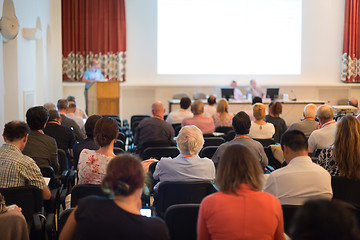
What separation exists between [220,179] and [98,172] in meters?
1.40

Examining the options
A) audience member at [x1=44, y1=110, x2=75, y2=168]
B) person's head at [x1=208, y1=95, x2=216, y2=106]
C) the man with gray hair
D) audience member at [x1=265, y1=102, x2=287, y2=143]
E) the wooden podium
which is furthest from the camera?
the wooden podium

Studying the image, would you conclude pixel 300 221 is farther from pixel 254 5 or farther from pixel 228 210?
pixel 254 5

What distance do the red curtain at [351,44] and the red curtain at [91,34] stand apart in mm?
6439

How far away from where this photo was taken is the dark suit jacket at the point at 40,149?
4270 millimetres

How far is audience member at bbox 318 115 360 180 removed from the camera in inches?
138

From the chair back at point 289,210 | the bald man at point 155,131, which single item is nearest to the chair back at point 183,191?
the chair back at point 289,210

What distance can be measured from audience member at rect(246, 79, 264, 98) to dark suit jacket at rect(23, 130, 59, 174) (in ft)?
29.9

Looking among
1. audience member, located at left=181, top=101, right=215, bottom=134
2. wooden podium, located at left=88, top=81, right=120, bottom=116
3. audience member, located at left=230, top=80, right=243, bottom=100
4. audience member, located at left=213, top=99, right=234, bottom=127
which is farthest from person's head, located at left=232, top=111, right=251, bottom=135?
audience member, located at left=230, top=80, right=243, bottom=100

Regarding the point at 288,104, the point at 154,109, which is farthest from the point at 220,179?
the point at 288,104

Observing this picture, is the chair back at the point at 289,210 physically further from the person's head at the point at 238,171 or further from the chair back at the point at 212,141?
the chair back at the point at 212,141

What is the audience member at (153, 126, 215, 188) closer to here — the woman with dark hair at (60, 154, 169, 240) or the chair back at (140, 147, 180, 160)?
the chair back at (140, 147, 180, 160)

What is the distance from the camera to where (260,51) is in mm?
13852

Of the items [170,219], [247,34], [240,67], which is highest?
[247,34]

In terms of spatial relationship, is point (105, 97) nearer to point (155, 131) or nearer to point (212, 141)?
point (155, 131)
